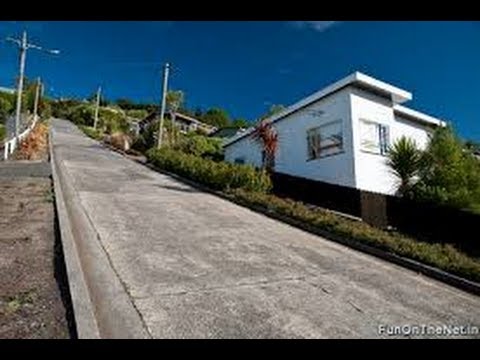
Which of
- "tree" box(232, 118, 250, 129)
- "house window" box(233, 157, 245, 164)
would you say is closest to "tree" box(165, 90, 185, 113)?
"tree" box(232, 118, 250, 129)

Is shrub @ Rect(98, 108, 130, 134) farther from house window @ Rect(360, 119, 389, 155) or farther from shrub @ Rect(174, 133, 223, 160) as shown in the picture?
house window @ Rect(360, 119, 389, 155)

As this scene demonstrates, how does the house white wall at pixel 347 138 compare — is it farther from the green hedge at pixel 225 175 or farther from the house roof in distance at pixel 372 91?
the green hedge at pixel 225 175

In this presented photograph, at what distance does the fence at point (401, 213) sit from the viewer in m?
13.1

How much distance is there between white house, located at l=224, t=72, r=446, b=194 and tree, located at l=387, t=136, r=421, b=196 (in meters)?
1.73

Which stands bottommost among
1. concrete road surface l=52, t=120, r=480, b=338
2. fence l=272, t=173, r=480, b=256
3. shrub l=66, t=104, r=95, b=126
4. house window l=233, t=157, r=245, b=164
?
concrete road surface l=52, t=120, r=480, b=338

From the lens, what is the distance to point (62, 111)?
9862 cm

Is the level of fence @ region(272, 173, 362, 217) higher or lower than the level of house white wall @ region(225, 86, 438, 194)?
lower

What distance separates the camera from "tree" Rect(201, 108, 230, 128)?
105750mm

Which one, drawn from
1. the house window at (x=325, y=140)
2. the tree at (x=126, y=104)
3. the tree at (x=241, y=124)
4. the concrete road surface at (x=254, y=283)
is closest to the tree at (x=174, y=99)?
the tree at (x=241, y=124)

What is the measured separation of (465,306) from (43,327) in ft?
19.3

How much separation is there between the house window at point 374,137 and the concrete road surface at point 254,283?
366 inches

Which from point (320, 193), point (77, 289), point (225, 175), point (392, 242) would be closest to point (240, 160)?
point (225, 175)
